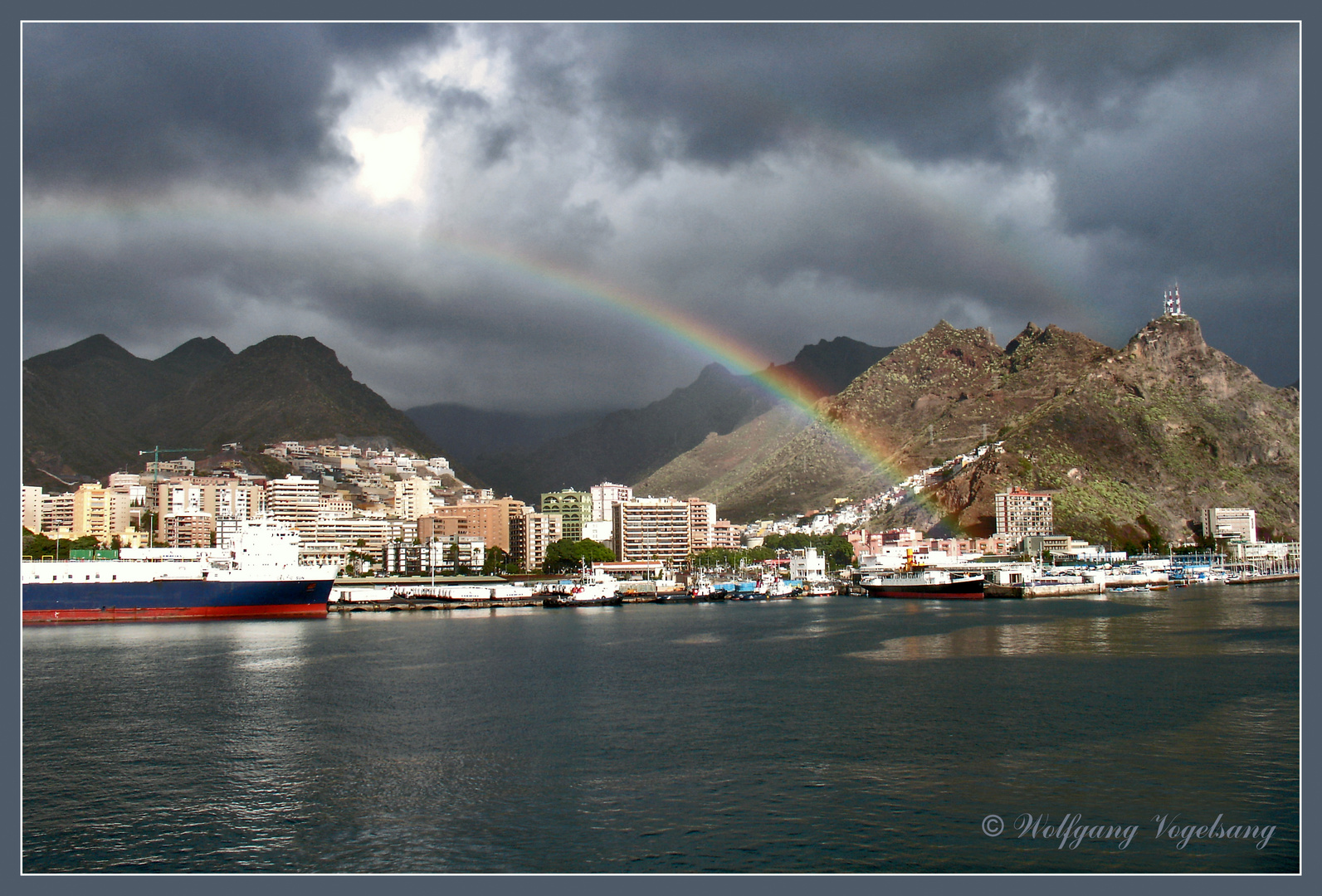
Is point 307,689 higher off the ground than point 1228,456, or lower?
lower

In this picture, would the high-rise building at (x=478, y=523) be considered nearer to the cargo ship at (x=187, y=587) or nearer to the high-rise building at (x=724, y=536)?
the high-rise building at (x=724, y=536)

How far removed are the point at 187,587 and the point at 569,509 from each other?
11666 cm

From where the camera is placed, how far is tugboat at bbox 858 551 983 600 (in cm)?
9750

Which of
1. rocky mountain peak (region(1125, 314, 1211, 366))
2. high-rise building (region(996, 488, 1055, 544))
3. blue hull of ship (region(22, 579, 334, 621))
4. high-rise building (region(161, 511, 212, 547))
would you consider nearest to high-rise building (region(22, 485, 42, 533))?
high-rise building (region(161, 511, 212, 547))

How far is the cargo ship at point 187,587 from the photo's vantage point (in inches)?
2491

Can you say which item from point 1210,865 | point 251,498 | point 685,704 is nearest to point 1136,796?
point 1210,865

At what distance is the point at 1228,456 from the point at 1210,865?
635 ft

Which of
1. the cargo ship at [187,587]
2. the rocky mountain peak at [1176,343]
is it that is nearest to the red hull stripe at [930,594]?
the cargo ship at [187,587]

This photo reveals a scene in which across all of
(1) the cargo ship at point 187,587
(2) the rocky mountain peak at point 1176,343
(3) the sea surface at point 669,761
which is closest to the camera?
(3) the sea surface at point 669,761

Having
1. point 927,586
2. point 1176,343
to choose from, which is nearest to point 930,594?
point 927,586

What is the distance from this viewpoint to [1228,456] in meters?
181

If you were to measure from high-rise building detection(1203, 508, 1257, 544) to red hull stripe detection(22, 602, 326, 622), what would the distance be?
141871 millimetres

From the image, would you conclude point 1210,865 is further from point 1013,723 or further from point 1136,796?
point 1013,723

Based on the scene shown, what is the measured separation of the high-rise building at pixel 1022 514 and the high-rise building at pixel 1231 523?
97.7ft
